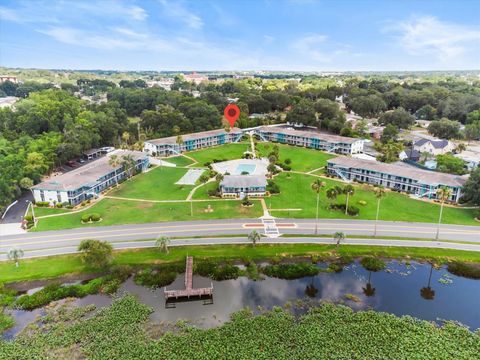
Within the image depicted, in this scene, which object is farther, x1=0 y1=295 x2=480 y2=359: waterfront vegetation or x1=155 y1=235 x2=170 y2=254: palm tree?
x1=155 y1=235 x2=170 y2=254: palm tree

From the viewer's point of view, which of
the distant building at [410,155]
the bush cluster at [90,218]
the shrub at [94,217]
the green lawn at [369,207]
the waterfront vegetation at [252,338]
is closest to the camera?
the waterfront vegetation at [252,338]

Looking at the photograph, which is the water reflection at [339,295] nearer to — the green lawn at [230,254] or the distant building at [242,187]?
the green lawn at [230,254]

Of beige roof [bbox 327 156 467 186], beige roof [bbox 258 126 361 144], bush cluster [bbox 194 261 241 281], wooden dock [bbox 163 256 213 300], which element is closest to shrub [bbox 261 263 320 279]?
bush cluster [bbox 194 261 241 281]

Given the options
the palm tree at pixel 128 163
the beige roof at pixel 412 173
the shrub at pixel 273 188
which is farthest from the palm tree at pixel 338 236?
the palm tree at pixel 128 163

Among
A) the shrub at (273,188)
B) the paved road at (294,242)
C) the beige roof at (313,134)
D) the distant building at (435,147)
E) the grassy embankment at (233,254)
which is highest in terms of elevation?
the beige roof at (313,134)

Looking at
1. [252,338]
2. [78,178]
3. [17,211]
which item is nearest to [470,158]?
[252,338]

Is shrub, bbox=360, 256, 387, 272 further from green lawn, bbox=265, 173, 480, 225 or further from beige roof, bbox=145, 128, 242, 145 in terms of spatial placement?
beige roof, bbox=145, 128, 242, 145
